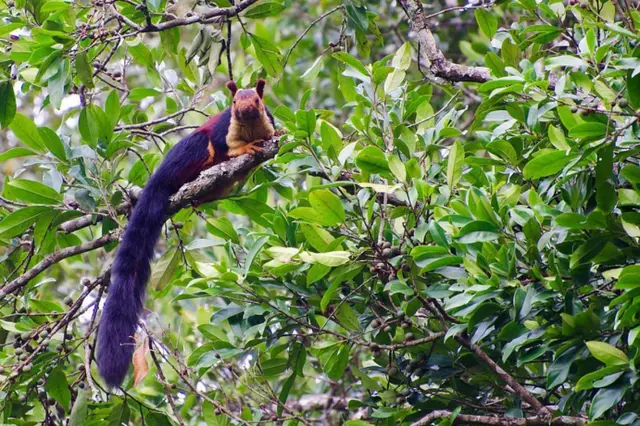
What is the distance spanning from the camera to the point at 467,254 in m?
2.79

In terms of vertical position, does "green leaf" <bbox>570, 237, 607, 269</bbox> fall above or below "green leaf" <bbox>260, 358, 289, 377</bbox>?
above

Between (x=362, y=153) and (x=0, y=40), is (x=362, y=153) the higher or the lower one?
the lower one

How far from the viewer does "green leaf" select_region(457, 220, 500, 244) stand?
2611 millimetres

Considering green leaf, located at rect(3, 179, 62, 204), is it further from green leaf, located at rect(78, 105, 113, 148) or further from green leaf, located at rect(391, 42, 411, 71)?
green leaf, located at rect(391, 42, 411, 71)

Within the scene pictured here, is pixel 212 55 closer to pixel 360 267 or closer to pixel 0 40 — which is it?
pixel 0 40

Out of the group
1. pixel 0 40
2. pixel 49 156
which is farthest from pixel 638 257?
pixel 0 40

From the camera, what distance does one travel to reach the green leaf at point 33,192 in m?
3.66

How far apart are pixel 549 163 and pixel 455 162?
1.45 ft

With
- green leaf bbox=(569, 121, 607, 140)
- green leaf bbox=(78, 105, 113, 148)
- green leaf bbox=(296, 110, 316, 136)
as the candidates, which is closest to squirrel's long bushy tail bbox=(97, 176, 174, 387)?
green leaf bbox=(78, 105, 113, 148)

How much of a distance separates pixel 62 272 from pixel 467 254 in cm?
501

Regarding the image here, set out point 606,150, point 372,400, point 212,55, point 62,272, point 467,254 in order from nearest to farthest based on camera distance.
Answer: point 606,150
point 467,254
point 372,400
point 212,55
point 62,272

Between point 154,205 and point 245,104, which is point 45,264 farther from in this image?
point 245,104

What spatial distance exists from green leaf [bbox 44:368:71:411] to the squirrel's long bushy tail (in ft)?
0.81

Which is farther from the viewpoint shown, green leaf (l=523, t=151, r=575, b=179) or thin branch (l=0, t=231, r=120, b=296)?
thin branch (l=0, t=231, r=120, b=296)
